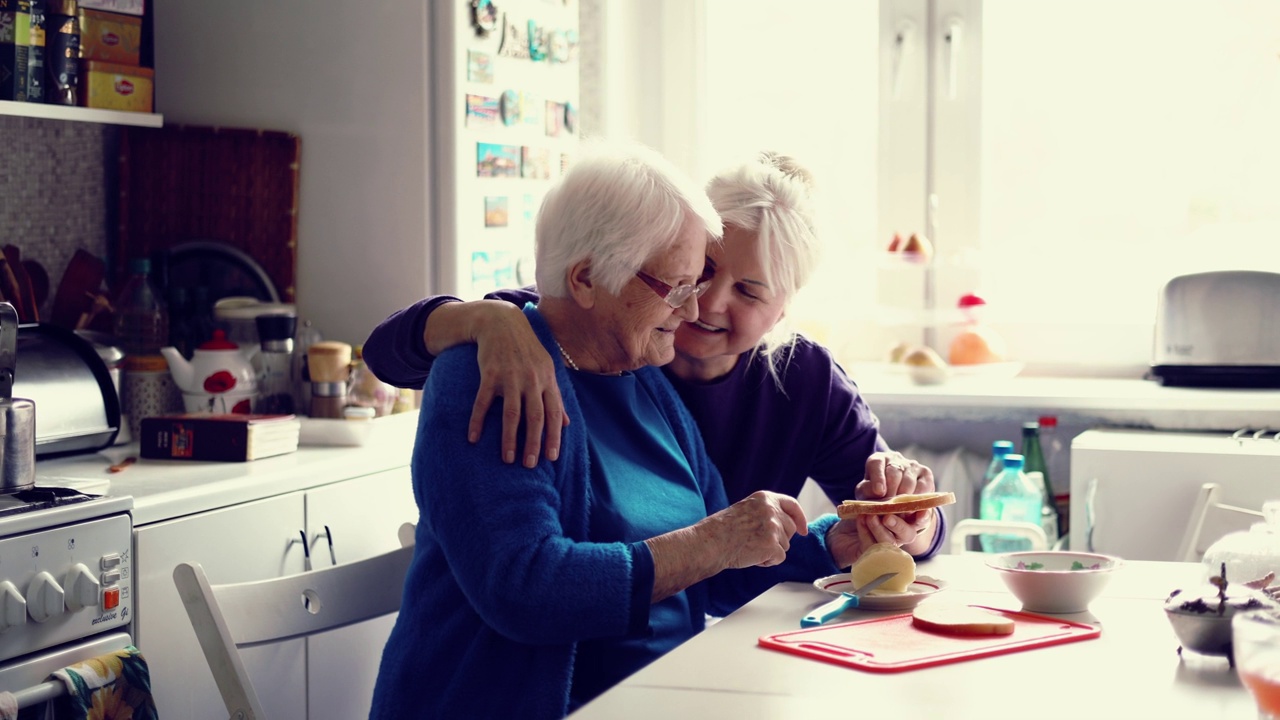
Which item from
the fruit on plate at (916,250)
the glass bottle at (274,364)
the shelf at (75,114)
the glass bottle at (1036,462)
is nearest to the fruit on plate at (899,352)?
the fruit on plate at (916,250)

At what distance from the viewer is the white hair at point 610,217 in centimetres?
153

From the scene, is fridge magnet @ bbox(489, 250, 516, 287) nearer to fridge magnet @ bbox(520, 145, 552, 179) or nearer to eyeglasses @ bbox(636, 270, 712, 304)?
fridge magnet @ bbox(520, 145, 552, 179)

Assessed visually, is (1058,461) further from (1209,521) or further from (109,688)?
(109,688)

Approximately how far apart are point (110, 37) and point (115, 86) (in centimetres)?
9

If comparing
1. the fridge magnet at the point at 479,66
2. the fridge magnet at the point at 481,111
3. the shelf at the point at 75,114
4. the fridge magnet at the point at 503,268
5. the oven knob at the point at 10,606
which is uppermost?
the fridge magnet at the point at 479,66

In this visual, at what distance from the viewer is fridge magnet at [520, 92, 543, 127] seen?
265 cm

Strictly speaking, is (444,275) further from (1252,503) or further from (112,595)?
(1252,503)

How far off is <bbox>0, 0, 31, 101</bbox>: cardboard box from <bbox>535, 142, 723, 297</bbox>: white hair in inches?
44.1

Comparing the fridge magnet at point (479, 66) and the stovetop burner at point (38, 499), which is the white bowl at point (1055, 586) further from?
the fridge magnet at point (479, 66)

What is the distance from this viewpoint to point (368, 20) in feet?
8.16

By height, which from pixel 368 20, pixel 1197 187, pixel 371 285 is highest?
pixel 368 20

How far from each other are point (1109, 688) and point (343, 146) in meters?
1.85

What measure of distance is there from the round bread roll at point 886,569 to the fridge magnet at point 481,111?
53.4 inches

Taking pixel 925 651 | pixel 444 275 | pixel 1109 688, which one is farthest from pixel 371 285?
pixel 1109 688
